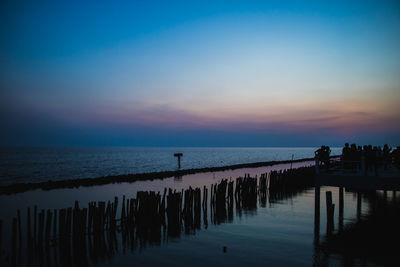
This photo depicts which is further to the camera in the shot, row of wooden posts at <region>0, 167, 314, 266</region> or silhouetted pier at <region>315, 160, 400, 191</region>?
silhouetted pier at <region>315, 160, 400, 191</region>

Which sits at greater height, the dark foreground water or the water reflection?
the water reflection

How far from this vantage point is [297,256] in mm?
10820

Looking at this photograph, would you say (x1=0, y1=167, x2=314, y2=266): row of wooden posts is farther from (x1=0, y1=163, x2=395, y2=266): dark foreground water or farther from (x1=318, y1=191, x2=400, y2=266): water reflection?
(x1=318, y1=191, x2=400, y2=266): water reflection

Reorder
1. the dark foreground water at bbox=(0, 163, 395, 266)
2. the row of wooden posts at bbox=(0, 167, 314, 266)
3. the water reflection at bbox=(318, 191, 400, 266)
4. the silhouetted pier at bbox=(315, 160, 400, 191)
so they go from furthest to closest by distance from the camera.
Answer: the silhouetted pier at bbox=(315, 160, 400, 191) < the row of wooden posts at bbox=(0, 167, 314, 266) < the water reflection at bbox=(318, 191, 400, 266) < the dark foreground water at bbox=(0, 163, 395, 266)

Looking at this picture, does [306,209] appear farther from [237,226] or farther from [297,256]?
[297,256]

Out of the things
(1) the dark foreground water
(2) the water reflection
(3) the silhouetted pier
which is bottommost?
(1) the dark foreground water

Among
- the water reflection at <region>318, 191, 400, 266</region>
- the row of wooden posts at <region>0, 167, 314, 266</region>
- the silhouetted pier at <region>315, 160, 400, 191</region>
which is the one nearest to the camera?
the water reflection at <region>318, 191, 400, 266</region>

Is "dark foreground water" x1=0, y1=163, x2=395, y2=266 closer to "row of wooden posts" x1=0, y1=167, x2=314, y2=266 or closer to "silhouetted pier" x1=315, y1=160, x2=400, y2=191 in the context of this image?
"row of wooden posts" x1=0, y1=167, x2=314, y2=266

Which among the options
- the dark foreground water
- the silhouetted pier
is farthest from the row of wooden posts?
the silhouetted pier

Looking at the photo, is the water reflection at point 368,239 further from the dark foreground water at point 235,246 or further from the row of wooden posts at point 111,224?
the row of wooden posts at point 111,224

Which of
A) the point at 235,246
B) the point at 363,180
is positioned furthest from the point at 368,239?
the point at 235,246

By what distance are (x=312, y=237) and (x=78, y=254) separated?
31.1 ft

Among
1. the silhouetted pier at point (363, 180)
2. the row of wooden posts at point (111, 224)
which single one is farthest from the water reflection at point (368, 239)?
the row of wooden posts at point (111, 224)

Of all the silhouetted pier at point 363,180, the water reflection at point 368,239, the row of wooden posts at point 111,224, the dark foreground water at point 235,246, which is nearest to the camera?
the dark foreground water at point 235,246
